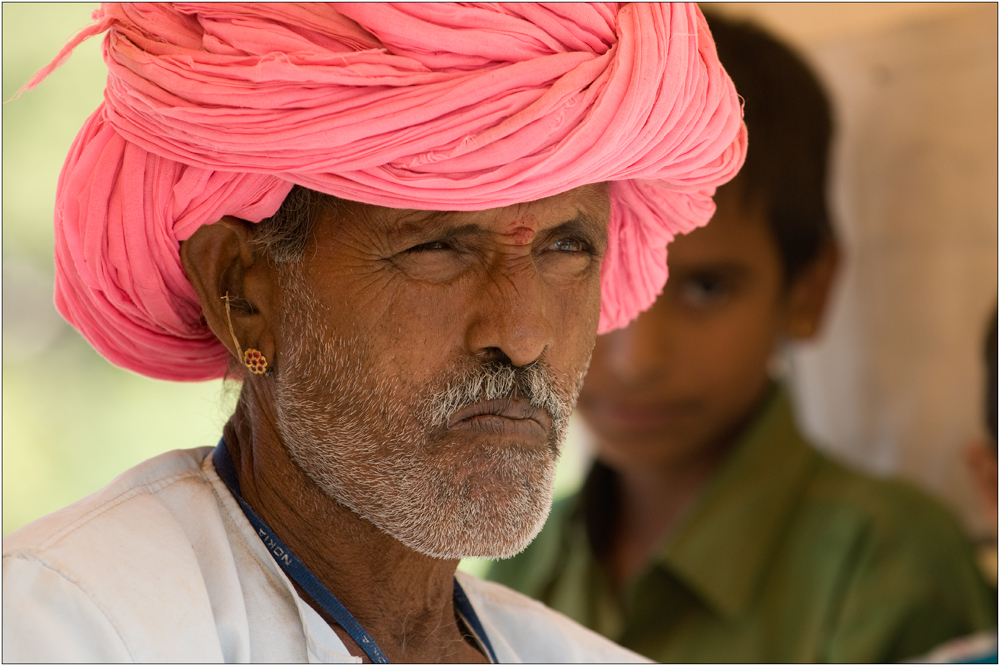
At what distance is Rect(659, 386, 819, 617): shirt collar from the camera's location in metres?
2.90

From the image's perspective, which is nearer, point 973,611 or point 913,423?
point 973,611

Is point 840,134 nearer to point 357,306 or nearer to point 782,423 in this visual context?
point 782,423

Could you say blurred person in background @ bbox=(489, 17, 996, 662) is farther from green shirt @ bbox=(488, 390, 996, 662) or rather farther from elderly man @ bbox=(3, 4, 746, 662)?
elderly man @ bbox=(3, 4, 746, 662)

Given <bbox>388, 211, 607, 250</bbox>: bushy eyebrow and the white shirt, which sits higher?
<bbox>388, 211, 607, 250</bbox>: bushy eyebrow

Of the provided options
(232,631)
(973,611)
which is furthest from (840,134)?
(232,631)

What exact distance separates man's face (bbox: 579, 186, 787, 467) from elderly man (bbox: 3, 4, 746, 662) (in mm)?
1369

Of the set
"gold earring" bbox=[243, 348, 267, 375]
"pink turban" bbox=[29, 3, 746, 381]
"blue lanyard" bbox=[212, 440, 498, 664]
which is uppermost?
"pink turban" bbox=[29, 3, 746, 381]

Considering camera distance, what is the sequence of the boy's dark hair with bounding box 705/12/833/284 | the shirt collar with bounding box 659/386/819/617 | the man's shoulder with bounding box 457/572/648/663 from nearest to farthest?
the man's shoulder with bounding box 457/572/648/663, the shirt collar with bounding box 659/386/819/617, the boy's dark hair with bounding box 705/12/833/284

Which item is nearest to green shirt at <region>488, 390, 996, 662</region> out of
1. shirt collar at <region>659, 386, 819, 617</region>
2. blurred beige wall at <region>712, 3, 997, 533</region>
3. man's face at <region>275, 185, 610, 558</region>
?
shirt collar at <region>659, 386, 819, 617</region>

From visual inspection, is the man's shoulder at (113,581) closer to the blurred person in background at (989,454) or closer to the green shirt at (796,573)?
the green shirt at (796,573)

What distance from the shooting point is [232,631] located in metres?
1.34

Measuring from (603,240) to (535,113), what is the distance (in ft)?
1.12

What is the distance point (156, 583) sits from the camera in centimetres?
129

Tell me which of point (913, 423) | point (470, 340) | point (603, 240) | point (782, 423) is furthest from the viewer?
point (913, 423)
